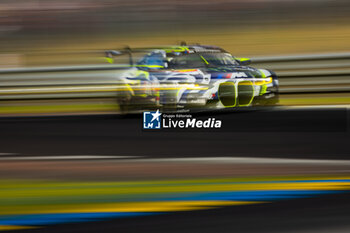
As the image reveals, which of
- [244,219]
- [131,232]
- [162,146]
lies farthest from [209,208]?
[162,146]

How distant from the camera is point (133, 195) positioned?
14.3 feet

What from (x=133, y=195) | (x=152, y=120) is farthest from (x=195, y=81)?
(x=133, y=195)

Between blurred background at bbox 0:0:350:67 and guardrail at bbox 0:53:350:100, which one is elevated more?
blurred background at bbox 0:0:350:67

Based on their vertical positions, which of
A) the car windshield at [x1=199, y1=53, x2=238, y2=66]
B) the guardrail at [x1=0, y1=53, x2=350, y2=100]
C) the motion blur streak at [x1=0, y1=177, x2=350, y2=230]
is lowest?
the guardrail at [x1=0, y1=53, x2=350, y2=100]

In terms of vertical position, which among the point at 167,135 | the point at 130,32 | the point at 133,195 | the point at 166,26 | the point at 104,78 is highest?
the point at 166,26

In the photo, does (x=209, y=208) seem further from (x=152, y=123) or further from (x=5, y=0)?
(x=5, y=0)

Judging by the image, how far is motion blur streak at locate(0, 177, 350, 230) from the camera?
3877 mm

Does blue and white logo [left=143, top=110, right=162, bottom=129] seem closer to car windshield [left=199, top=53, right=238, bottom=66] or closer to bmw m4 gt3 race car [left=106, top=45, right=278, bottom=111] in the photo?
bmw m4 gt3 race car [left=106, top=45, right=278, bottom=111]

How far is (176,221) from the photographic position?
358 cm

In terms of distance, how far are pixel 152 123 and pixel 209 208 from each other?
11.8 ft

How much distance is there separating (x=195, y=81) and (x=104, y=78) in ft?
11.8

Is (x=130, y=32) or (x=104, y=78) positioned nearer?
(x=104, y=78)

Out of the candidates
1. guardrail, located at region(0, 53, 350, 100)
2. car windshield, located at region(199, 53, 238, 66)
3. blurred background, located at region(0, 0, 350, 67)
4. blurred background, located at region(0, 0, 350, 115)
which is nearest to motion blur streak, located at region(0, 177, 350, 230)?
car windshield, located at region(199, 53, 238, 66)

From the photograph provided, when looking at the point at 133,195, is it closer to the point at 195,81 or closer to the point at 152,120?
the point at 152,120
